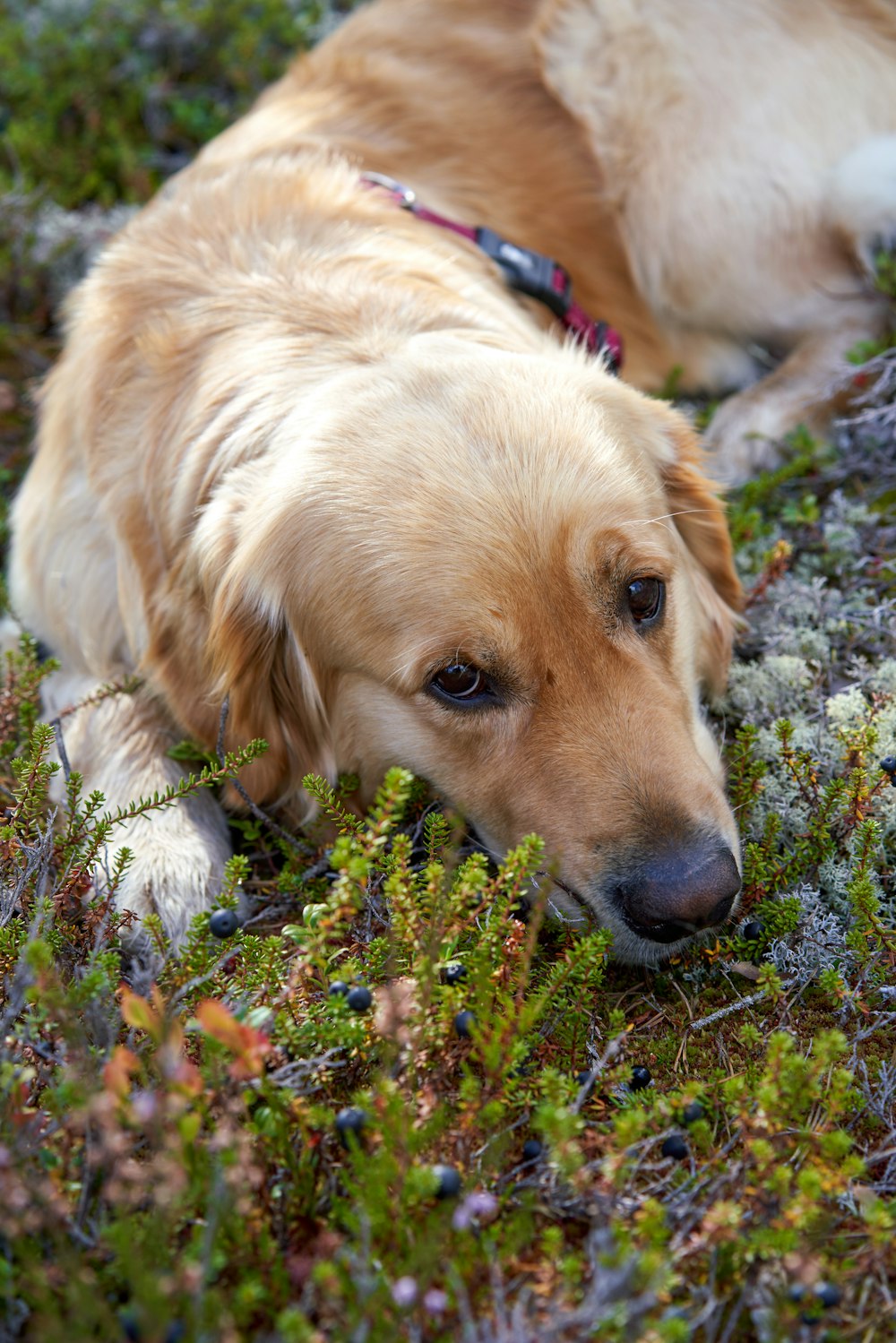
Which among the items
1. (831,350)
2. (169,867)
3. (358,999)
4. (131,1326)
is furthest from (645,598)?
(831,350)

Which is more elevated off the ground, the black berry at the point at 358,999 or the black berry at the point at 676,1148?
the black berry at the point at 358,999

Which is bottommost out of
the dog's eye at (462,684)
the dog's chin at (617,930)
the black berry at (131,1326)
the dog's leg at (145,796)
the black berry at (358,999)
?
the dog's leg at (145,796)

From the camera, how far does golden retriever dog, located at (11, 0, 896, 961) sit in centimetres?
232

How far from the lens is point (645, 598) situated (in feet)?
8.20

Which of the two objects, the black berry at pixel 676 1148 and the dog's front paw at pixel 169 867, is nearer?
the black berry at pixel 676 1148

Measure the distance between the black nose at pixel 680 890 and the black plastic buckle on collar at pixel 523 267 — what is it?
2.07 metres

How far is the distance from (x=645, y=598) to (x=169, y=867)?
4.19 ft

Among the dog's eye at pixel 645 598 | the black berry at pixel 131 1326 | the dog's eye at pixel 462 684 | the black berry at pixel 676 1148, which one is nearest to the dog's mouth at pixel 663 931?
the black berry at pixel 676 1148

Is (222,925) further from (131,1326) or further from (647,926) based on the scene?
(647,926)

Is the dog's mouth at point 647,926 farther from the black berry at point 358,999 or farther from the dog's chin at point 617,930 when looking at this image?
the black berry at point 358,999

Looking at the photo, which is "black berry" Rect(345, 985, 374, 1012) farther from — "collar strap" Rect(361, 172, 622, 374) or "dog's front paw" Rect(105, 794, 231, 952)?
"collar strap" Rect(361, 172, 622, 374)

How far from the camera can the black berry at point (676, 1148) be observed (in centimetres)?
189

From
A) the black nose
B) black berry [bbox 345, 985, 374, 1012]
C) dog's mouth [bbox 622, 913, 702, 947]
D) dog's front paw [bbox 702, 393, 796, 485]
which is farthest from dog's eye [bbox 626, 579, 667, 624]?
dog's front paw [bbox 702, 393, 796, 485]

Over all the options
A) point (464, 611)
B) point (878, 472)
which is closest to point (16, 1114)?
point (464, 611)
